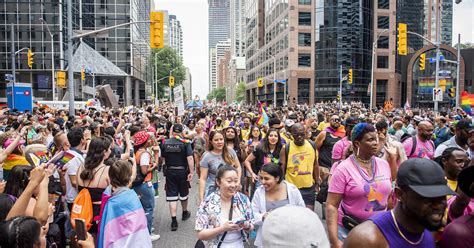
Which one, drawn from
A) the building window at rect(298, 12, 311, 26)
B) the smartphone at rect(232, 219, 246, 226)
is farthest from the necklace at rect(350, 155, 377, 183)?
the building window at rect(298, 12, 311, 26)

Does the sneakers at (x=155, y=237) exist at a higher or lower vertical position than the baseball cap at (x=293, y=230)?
lower

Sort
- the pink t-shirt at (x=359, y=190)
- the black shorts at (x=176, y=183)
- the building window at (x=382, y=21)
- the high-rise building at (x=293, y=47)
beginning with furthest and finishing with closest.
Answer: the building window at (x=382, y=21), the high-rise building at (x=293, y=47), the black shorts at (x=176, y=183), the pink t-shirt at (x=359, y=190)

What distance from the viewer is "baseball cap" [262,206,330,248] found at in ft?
5.51

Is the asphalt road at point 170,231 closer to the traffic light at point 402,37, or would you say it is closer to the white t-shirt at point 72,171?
the white t-shirt at point 72,171

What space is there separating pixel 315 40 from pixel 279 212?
202 feet

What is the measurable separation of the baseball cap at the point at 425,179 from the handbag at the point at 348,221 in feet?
4.91

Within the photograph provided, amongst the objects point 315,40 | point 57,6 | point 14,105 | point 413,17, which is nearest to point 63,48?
point 57,6

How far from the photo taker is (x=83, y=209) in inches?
170

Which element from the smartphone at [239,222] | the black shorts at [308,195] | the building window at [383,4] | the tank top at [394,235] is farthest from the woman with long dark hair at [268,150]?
the building window at [383,4]

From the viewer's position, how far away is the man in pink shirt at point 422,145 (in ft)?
20.9

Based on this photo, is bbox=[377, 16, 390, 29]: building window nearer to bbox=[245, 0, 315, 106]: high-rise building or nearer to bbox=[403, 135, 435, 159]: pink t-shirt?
bbox=[245, 0, 315, 106]: high-rise building

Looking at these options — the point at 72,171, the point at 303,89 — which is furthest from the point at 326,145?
the point at 303,89

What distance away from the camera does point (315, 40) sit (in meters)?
60.6

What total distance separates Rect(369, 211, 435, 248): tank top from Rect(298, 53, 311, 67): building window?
60.1 m
